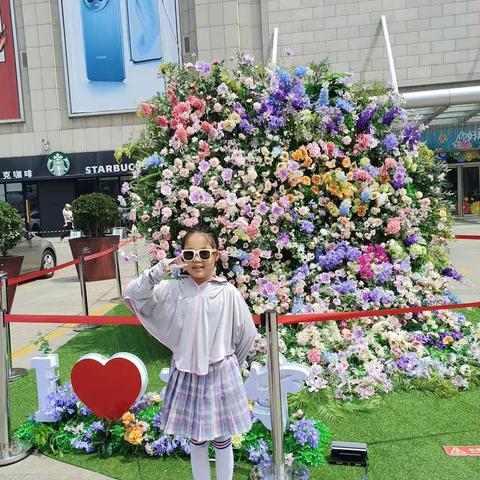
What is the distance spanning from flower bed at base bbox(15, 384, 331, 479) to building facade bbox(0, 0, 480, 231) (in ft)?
64.0

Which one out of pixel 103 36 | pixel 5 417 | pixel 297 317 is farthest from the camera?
pixel 103 36

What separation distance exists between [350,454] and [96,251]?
28.2ft

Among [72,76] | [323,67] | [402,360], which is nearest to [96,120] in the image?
[72,76]

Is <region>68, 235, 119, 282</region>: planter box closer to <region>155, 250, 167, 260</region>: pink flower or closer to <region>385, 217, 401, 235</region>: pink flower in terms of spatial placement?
<region>155, 250, 167, 260</region>: pink flower

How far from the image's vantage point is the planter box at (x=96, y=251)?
35.5 ft

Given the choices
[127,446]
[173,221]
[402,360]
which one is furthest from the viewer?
[173,221]

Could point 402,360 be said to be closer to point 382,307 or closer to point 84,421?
point 382,307

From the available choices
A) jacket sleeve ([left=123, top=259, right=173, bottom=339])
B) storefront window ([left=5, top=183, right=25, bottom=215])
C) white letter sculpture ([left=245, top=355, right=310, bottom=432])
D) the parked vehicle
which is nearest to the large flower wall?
white letter sculpture ([left=245, top=355, right=310, bottom=432])

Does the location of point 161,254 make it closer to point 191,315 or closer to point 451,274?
point 191,315

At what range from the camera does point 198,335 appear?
98.6 inches

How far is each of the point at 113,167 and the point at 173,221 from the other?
20657 mm

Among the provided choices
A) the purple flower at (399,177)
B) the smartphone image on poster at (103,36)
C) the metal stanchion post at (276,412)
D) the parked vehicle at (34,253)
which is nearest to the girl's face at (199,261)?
the metal stanchion post at (276,412)

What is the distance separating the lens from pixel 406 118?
18.9ft

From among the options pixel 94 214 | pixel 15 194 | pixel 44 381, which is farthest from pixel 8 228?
pixel 15 194
